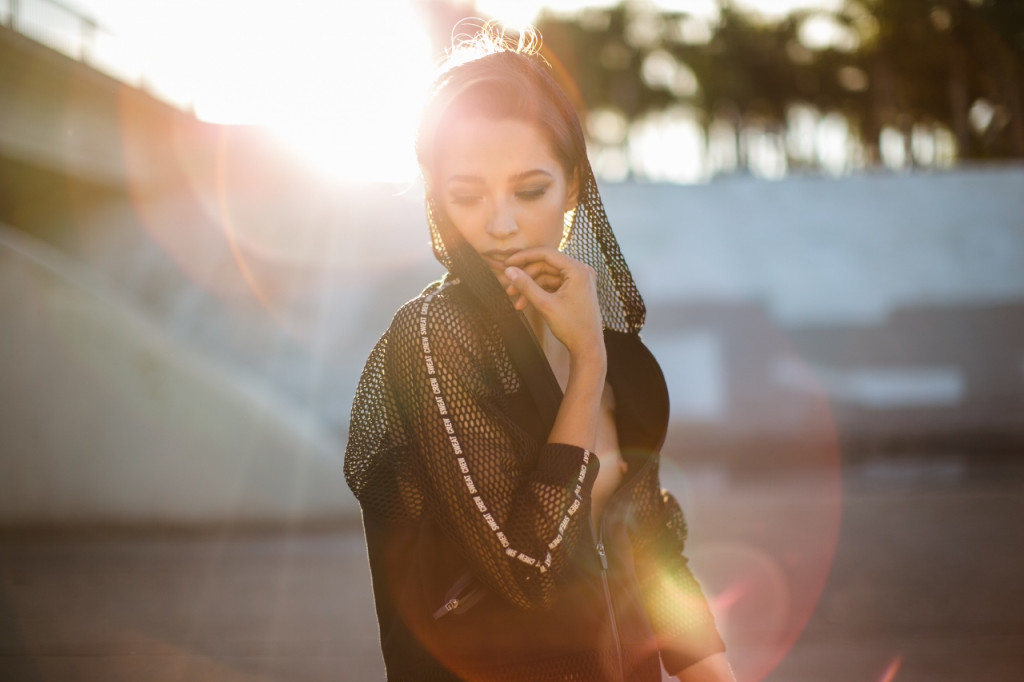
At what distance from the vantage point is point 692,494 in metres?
8.66

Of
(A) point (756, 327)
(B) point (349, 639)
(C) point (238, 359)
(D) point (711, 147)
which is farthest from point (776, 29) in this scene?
(B) point (349, 639)

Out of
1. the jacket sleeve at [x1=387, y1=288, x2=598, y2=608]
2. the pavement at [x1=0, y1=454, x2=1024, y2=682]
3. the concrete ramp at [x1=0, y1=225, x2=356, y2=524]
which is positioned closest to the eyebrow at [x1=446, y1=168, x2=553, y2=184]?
the jacket sleeve at [x1=387, y1=288, x2=598, y2=608]

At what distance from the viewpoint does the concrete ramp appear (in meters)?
7.46

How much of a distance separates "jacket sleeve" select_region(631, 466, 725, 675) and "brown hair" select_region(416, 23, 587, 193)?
0.70 m

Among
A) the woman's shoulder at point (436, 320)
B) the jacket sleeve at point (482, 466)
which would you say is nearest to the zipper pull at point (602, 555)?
the jacket sleeve at point (482, 466)

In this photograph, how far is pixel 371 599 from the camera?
4988 millimetres

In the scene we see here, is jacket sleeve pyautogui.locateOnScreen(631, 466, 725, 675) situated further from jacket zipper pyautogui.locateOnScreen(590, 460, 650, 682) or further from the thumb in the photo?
the thumb

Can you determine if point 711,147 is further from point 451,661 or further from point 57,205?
point 451,661

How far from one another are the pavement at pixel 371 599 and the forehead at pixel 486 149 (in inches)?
112

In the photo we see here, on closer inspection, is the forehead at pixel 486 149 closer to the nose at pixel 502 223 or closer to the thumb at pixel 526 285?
the nose at pixel 502 223

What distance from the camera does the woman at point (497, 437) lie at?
1.28 metres

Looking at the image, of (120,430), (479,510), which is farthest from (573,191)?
(120,430)

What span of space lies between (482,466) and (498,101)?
2.13ft

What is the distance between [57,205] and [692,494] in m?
11.4
